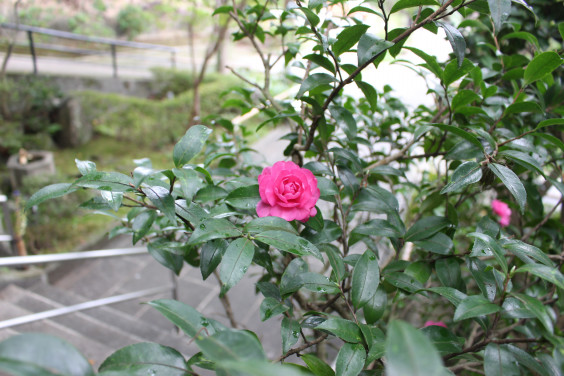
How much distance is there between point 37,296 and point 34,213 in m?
0.79

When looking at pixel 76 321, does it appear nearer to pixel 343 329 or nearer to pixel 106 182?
pixel 106 182

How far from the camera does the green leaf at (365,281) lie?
54cm

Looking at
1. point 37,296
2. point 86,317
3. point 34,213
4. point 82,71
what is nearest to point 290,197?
point 86,317

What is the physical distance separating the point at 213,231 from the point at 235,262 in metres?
0.06

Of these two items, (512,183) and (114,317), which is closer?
(512,183)

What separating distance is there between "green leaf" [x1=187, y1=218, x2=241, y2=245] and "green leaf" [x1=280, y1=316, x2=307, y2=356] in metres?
0.15

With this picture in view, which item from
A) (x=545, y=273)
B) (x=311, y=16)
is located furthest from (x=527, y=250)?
(x=311, y=16)

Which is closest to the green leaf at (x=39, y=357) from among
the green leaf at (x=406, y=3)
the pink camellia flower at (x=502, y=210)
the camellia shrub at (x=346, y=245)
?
the camellia shrub at (x=346, y=245)

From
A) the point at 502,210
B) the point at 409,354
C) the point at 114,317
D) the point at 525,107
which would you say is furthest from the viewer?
the point at 114,317

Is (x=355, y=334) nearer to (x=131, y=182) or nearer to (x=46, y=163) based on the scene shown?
(x=131, y=182)

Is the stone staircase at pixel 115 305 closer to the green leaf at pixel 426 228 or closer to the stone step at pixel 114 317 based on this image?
the stone step at pixel 114 317

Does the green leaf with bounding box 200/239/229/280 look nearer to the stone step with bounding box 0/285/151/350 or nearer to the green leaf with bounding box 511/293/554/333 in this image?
Result: the green leaf with bounding box 511/293/554/333

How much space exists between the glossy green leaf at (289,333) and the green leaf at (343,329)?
57 millimetres

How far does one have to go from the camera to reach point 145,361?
393 mm
